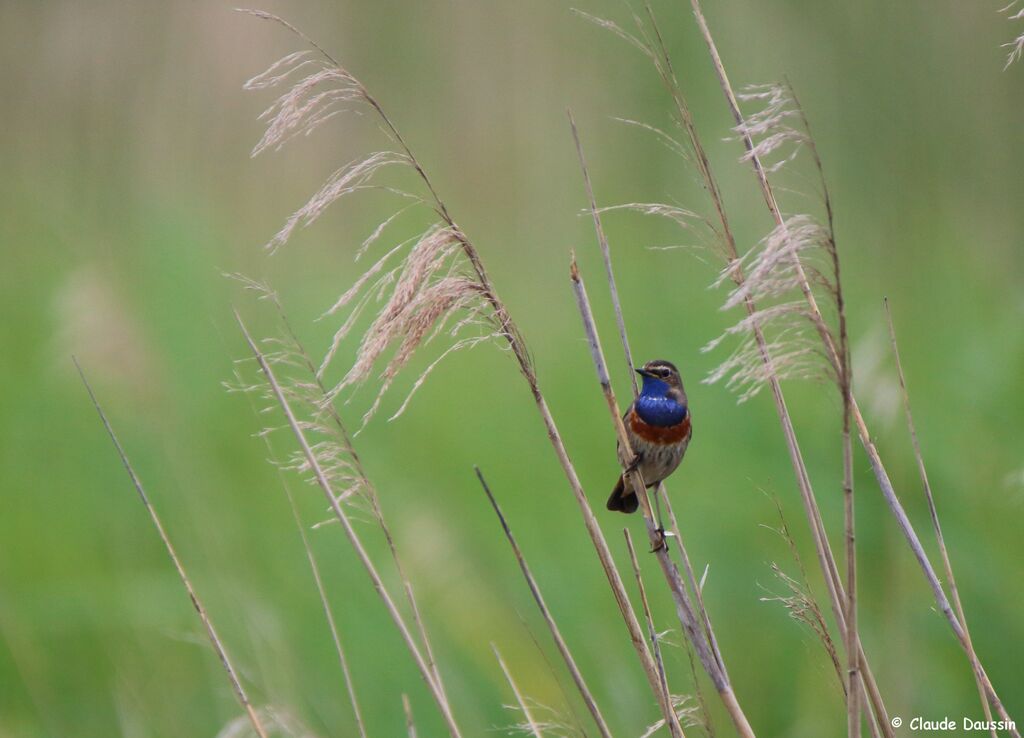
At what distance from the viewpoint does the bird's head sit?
9.25 ft

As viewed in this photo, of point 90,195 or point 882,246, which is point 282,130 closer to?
point 882,246

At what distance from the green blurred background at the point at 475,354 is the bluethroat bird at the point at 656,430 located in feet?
1.32

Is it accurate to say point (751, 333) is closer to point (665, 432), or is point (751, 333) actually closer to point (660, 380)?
point (665, 432)

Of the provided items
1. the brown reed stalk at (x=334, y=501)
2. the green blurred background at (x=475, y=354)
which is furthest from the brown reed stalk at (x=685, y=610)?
the green blurred background at (x=475, y=354)

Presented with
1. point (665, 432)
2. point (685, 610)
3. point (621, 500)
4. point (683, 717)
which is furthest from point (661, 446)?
point (685, 610)

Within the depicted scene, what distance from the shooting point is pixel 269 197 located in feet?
19.6

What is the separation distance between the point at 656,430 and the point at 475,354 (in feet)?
8.48

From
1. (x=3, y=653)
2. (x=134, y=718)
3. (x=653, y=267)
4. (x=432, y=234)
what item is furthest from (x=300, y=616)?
(x=432, y=234)

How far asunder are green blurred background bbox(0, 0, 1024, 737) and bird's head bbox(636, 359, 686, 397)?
2.02 ft

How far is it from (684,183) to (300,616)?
2676 mm

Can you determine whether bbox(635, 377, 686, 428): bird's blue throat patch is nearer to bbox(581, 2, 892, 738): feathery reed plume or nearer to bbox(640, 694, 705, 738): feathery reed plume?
bbox(581, 2, 892, 738): feathery reed plume

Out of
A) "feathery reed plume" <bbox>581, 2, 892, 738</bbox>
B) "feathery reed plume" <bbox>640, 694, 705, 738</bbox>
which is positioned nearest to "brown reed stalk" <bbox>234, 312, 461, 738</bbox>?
"feathery reed plume" <bbox>640, 694, 705, 738</bbox>

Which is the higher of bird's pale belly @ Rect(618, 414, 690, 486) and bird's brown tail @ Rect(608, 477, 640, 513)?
bird's pale belly @ Rect(618, 414, 690, 486)

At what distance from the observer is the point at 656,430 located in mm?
2814
